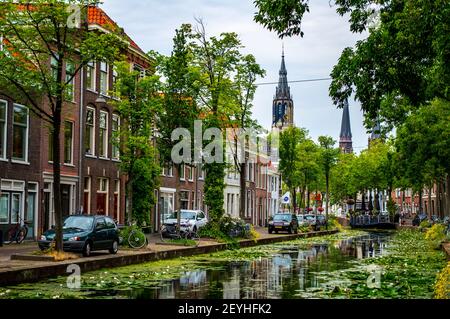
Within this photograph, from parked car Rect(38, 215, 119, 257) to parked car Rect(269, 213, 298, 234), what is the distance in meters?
29.4

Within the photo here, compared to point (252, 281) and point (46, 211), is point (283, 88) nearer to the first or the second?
point (46, 211)

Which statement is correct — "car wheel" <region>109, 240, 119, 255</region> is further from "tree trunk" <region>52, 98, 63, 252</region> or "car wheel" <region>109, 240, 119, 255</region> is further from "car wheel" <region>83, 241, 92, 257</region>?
"tree trunk" <region>52, 98, 63, 252</region>

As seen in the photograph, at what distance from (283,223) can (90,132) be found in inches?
767

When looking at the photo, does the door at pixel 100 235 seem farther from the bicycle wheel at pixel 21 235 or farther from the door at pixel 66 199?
the door at pixel 66 199

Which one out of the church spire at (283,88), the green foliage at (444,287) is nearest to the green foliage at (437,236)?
the green foliage at (444,287)

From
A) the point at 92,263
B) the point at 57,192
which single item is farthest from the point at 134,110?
the point at 92,263

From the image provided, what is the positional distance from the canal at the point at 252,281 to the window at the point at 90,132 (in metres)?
16.5

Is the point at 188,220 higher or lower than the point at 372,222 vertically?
higher

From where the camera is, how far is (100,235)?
83.3 ft

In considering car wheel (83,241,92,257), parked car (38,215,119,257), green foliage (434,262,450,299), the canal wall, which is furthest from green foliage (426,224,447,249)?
green foliage (434,262,450,299)

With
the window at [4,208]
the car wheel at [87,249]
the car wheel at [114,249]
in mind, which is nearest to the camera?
the car wheel at [87,249]

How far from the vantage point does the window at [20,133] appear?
33.5m

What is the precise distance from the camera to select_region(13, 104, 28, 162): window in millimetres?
33531
